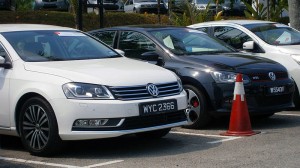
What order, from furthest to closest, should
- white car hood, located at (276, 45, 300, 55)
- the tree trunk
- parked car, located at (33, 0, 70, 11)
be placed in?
parked car, located at (33, 0, 70, 11) → the tree trunk → white car hood, located at (276, 45, 300, 55)

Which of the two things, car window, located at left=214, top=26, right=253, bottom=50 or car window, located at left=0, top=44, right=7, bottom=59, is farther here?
car window, located at left=214, top=26, right=253, bottom=50

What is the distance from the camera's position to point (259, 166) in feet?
23.7

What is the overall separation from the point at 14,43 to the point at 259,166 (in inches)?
140

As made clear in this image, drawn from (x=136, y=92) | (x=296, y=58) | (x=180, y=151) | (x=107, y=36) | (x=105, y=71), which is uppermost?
(x=107, y=36)

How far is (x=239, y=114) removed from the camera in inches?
358

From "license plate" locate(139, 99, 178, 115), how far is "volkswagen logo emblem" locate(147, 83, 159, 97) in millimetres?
122

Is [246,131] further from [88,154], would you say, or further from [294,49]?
[294,49]

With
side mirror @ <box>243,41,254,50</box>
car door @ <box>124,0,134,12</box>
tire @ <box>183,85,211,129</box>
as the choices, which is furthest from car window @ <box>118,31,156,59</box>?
car door @ <box>124,0,134,12</box>

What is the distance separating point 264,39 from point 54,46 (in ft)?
15.1

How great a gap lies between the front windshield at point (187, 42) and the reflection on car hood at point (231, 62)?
0.37 m

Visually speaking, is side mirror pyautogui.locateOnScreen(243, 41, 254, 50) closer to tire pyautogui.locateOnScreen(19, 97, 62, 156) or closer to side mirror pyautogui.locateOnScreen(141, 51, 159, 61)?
side mirror pyautogui.locateOnScreen(141, 51, 159, 61)

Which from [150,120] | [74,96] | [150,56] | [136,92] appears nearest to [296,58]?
[150,56]

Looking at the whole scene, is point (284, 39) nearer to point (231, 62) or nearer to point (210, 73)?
point (231, 62)

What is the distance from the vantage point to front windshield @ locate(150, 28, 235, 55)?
412 inches
